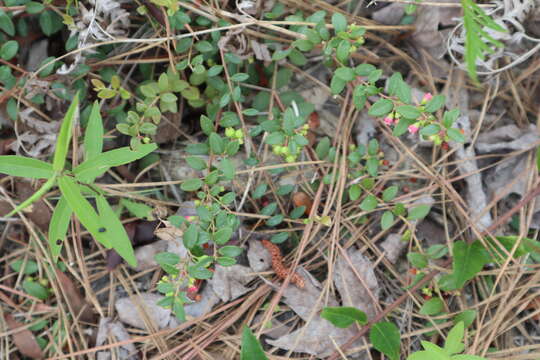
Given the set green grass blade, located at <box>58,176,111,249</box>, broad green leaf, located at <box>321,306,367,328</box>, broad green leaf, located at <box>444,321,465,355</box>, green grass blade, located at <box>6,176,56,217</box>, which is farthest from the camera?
broad green leaf, located at <box>321,306,367,328</box>

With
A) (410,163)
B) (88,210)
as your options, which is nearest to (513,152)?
(410,163)

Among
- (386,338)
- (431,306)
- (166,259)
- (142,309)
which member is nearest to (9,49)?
(166,259)

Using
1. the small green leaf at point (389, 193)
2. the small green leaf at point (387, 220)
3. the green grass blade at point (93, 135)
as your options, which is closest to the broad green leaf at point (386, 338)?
the small green leaf at point (387, 220)

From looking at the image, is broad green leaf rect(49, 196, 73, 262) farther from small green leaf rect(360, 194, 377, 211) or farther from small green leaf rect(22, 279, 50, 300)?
small green leaf rect(360, 194, 377, 211)

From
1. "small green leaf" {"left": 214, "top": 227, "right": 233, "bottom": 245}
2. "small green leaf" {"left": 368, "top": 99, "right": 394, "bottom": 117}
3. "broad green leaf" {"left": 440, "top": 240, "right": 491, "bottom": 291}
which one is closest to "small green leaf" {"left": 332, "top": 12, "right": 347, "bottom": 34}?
"small green leaf" {"left": 368, "top": 99, "right": 394, "bottom": 117}

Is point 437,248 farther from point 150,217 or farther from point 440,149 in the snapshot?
point 150,217

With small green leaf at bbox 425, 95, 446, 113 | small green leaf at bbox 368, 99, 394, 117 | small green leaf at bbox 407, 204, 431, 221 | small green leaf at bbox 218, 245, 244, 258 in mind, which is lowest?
small green leaf at bbox 218, 245, 244, 258

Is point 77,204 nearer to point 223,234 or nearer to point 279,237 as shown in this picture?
point 223,234

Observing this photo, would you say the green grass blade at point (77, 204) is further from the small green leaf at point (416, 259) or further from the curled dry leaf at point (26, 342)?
the small green leaf at point (416, 259)
